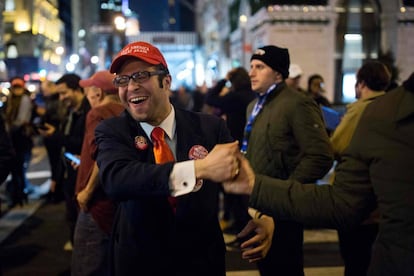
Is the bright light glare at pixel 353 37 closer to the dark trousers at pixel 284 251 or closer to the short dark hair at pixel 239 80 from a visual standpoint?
the short dark hair at pixel 239 80

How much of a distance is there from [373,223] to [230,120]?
11.0 feet

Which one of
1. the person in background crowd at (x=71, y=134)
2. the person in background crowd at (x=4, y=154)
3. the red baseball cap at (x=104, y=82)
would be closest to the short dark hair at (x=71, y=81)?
the person in background crowd at (x=71, y=134)

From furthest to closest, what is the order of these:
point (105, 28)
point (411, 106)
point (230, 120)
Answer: point (105, 28)
point (230, 120)
point (411, 106)

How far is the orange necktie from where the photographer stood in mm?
2482

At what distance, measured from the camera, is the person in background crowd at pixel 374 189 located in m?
1.90

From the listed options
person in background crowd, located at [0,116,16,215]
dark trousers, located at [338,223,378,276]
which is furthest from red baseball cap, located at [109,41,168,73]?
dark trousers, located at [338,223,378,276]

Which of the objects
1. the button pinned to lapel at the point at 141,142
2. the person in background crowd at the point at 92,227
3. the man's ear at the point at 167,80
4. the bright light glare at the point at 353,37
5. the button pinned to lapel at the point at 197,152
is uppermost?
the bright light glare at the point at 353,37

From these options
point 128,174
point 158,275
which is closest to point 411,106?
point 128,174

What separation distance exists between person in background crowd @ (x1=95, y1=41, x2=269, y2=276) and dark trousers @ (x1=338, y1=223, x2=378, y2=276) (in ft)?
6.62

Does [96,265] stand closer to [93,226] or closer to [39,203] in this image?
[93,226]

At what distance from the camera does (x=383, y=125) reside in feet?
6.33

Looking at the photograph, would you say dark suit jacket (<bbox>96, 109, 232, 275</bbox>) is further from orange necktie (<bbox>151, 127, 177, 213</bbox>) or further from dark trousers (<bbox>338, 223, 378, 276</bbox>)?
dark trousers (<bbox>338, 223, 378, 276</bbox>)

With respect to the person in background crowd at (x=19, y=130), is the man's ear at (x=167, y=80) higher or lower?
higher

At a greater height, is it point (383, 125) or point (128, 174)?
point (383, 125)
